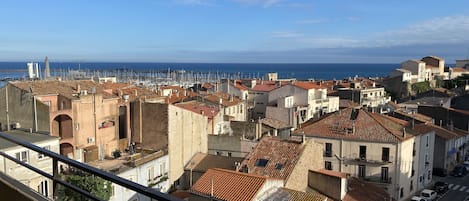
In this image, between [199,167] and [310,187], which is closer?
[310,187]

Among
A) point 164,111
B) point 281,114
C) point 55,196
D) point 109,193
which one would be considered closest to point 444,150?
point 281,114

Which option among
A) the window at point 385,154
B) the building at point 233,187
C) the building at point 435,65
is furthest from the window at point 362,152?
the building at point 435,65

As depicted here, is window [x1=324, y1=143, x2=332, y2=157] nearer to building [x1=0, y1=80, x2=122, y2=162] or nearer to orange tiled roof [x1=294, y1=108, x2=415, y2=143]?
orange tiled roof [x1=294, y1=108, x2=415, y2=143]

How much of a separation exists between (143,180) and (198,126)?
6.73 metres

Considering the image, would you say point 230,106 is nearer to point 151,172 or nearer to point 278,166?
point 151,172

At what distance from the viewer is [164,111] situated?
25.9m

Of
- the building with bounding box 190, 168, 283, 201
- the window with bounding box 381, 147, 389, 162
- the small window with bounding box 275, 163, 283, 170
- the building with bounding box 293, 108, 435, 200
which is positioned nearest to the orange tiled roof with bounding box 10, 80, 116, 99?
the building with bounding box 190, 168, 283, 201

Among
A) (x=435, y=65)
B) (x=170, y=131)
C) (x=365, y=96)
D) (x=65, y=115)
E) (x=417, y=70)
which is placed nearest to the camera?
(x=65, y=115)

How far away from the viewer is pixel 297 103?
4678 centimetres

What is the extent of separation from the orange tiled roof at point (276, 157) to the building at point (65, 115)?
1011 centimetres

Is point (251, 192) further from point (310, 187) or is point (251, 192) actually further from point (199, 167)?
point (199, 167)

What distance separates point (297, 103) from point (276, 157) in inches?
1046

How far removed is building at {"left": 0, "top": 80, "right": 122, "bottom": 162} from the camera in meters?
24.1

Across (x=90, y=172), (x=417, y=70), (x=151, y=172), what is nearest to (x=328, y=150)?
(x=151, y=172)
